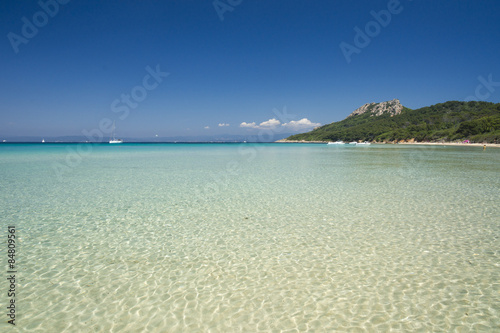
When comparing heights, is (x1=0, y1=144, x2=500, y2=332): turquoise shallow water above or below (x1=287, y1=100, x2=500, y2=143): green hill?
below

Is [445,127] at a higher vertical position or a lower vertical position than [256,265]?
higher

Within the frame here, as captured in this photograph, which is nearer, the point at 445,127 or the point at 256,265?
the point at 256,265

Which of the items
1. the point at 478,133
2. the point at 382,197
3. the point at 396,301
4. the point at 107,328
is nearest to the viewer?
the point at 107,328

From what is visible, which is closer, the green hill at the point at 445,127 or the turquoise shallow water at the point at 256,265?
the turquoise shallow water at the point at 256,265

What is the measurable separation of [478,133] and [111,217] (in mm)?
107531

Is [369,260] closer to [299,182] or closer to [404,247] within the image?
[404,247]

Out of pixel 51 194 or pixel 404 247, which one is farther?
pixel 51 194

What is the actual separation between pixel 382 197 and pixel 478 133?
322 feet

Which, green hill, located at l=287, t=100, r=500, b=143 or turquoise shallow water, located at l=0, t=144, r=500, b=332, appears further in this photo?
green hill, located at l=287, t=100, r=500, b=143

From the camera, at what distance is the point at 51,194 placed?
Answer: 41.0 feet

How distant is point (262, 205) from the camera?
10523mm

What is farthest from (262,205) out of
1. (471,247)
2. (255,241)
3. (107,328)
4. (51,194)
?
(51,194)

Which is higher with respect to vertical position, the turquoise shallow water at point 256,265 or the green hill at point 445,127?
the green hill at point 445,127

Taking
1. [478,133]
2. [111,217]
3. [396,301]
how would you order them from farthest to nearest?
[478,133] < [111,217] < [396,301]
